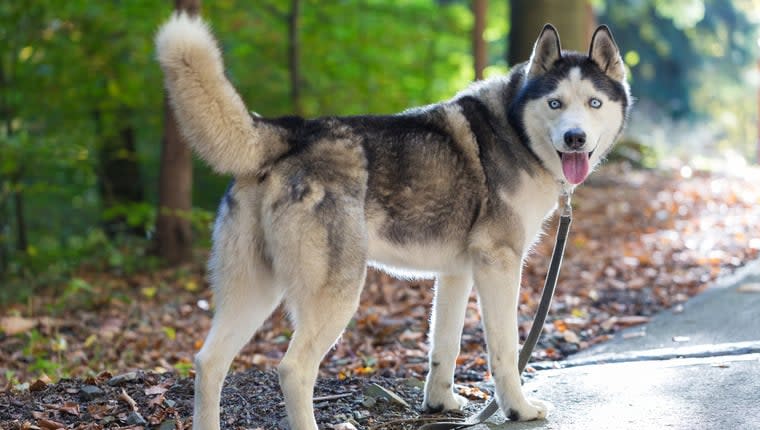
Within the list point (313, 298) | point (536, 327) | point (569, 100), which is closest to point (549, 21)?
point (569, 100)

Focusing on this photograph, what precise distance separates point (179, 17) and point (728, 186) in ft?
40.7

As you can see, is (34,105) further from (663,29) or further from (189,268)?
(663,29)

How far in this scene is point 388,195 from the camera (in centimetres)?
406

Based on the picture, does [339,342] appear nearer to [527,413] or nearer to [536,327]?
[536,327]

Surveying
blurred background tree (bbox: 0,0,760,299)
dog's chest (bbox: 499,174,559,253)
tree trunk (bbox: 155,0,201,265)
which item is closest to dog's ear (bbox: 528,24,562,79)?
dog's chest (bbox: 499,174,559,253)

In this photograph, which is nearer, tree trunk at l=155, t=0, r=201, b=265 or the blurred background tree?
tree trunk at l=155, t=0, r=201, b=265

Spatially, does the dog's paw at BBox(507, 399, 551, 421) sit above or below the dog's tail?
below

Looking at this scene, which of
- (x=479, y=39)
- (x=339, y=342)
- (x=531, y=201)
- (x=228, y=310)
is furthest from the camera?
(x=479, y=39)

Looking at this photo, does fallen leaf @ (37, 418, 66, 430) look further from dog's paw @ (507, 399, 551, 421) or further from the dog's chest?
the dog's chest

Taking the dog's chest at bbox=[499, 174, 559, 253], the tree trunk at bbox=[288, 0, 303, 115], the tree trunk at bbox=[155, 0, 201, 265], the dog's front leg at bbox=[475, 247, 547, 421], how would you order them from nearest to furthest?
1. the dog's front leg at bbox=[475, 247, 547, 421]
2. the dog's chest at bbox=[499, 174, 559, 253]
3. the tree trunk at bbox=[155, 0, 201, 265]
4. the tree trunk at bbox=[288, 0, 303, 115]

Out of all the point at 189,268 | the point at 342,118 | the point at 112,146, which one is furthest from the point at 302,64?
the point at 342,118

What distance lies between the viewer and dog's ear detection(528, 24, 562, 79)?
4.37 m

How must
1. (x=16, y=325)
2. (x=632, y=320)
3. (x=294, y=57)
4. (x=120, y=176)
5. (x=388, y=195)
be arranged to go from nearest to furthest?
(x=388, y=195)
(x=632, y=320)
(x=16, y=325)
(x=294, y=57)
(x=120, y=176)

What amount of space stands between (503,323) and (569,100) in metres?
1.15
